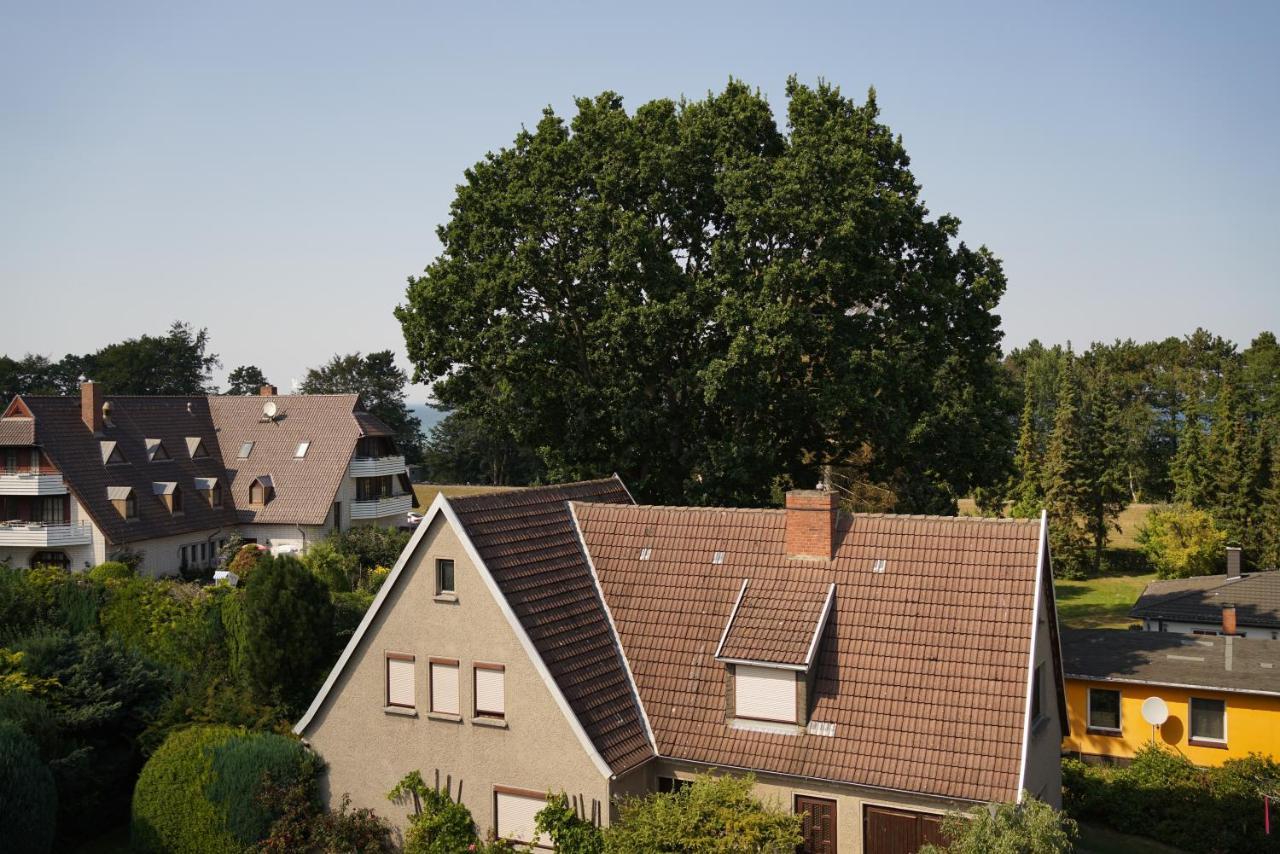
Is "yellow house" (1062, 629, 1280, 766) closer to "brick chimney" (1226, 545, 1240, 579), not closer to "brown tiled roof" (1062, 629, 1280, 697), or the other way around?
"brown tiled roof" (1062, 629, 1280, 697)

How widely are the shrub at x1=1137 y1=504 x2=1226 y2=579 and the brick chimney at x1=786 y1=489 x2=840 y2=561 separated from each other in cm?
4412

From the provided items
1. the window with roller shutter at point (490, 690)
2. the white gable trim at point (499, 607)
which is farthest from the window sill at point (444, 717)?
the white gable trim at point (499, 607)

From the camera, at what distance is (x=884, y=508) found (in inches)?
1702

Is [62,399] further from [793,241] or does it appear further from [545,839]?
[545,839]

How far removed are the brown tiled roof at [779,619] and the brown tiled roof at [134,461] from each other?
34.1 m

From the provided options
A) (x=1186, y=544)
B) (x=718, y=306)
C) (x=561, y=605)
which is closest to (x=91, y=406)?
(x=718, y=306)

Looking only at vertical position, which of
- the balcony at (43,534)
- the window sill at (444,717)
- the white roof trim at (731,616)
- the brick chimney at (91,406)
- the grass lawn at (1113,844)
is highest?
the brick chimney at (91,406)

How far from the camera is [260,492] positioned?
4991 cm

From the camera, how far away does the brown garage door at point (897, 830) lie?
16.5 m

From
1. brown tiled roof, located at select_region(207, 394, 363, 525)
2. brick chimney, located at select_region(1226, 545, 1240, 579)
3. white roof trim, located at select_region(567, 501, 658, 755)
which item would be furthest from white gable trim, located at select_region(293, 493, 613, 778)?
brick chimney, located at select_region(1226, 545, 1240, 579)

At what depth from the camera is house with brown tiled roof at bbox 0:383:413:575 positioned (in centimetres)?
4322

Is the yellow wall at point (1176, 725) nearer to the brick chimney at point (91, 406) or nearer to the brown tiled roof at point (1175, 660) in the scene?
the brown tiled roof at point (1175, 660)

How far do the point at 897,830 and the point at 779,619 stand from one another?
3.95m

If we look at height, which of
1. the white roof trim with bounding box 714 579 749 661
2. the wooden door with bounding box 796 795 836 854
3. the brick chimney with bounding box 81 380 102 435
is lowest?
the wooden door with bounding box 796 795 836 854
